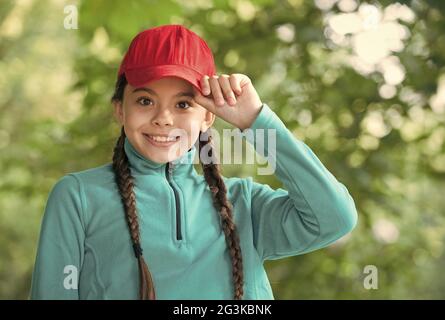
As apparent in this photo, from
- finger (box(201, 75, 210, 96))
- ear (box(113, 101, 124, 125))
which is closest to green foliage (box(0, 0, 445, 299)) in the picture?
ear (box(113, 101, 124, 125))

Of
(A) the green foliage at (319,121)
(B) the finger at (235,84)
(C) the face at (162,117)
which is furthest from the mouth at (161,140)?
(A) the green foliage at (319,121)

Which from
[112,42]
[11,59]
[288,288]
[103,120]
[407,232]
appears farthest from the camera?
[11,59]

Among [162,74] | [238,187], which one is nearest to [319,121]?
[238,187]

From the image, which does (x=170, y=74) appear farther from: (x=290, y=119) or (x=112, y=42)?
(x=290, y=119)

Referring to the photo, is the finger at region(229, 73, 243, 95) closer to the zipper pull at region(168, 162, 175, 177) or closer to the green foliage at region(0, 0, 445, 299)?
the zipper pull at region(168, 162, 175, 177)

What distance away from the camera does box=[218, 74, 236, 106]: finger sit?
904mm

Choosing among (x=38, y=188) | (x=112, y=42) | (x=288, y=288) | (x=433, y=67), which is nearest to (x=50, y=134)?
(x=38, y=188)

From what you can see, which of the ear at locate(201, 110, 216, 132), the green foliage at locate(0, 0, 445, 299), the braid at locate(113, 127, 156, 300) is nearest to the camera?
the braid at locate(113, 127, 156, 300)

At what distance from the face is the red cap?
0.06 ft

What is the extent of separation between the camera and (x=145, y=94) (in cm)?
94

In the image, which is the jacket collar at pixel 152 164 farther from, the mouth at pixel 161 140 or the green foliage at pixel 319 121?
the green foliage at pixel 319 121

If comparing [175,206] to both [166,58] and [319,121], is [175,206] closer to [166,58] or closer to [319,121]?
[166,58]

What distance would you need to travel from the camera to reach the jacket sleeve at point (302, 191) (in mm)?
898
